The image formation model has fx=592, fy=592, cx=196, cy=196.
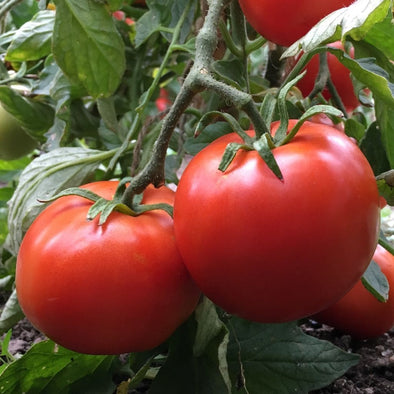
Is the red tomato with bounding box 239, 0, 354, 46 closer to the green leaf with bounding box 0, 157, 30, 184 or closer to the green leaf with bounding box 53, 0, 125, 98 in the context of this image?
the green leaf with bounding box 53, 0, 125, 98

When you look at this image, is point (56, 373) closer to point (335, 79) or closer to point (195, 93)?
point (195, 93)

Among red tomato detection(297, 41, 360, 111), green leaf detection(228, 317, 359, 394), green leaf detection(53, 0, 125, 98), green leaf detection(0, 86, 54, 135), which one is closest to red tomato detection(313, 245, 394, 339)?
green leaf detection(228, 317, 359, 394)

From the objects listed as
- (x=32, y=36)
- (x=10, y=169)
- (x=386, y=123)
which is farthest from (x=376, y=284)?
(x=10, y=169)

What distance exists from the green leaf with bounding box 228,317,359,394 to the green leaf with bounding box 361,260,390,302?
0.49ft

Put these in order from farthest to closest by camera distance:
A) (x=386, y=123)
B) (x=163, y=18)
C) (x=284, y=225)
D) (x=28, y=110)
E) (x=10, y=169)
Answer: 1. (x=10, y=169)
2. (x=28, y=110)
3. (x=163, y=18)
4. (x=386, y=123)
5. (x=284, y=225)

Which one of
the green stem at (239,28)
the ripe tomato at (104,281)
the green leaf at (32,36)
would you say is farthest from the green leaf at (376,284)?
the green leaf at (32,36)

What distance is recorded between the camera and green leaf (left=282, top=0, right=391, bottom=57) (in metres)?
0.46

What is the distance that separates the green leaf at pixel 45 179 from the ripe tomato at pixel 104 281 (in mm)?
192

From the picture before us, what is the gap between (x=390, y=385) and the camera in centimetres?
81

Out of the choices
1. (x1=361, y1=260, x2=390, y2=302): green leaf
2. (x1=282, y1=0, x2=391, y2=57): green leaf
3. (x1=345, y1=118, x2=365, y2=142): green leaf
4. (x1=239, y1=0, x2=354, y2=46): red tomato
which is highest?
(x1=282, y1=0, x2=391, y2=57): green leaf

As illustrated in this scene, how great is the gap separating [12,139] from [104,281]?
0.71m

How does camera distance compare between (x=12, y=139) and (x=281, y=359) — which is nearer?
(x=281, y=359)

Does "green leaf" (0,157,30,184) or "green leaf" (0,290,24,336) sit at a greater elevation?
"green leaf" (0,290,24,336)

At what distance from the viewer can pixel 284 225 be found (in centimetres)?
44
